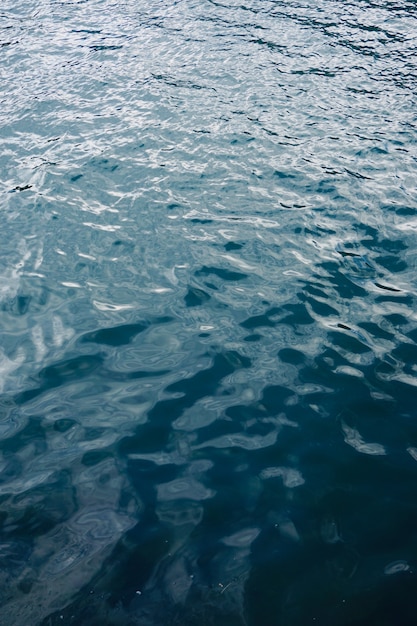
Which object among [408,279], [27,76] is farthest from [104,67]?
[408,279]

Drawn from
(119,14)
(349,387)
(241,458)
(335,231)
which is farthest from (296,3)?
(241,458)

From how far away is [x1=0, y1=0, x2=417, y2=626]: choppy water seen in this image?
4289 mm

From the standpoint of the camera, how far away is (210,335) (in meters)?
6.52

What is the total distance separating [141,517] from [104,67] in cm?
1029

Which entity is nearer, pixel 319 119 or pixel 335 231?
pixel 335 231

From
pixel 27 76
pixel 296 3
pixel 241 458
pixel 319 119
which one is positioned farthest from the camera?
pixel 296 3

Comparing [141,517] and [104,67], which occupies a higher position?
[104,67]

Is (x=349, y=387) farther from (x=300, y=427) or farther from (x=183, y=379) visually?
(x=183, y=379)

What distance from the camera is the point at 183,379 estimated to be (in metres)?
6.01

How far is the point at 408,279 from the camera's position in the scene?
23.1ft

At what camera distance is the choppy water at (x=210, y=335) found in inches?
169

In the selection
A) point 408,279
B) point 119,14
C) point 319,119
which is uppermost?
point 119,14

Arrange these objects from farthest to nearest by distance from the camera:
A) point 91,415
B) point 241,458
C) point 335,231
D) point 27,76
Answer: point 27,76 → point 335,231 → point 91,415 → point 241,458

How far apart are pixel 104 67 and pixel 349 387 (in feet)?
31.1
